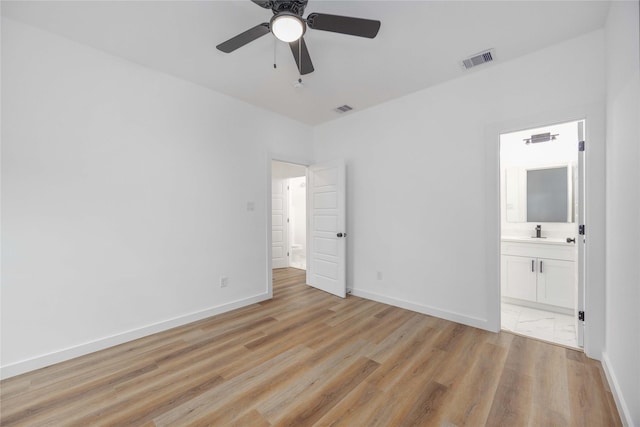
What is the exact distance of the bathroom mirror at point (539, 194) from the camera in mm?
3709

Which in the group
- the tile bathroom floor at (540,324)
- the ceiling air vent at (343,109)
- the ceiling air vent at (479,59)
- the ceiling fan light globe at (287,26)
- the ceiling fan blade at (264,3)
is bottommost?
the tile bathroom floor at (540,324)

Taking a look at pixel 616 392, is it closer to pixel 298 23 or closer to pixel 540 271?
pixel 540 271

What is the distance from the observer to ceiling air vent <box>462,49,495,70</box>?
8.24ft

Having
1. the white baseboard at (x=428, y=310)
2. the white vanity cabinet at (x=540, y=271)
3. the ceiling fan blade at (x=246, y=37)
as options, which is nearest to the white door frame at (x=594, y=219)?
the white baseboard at (x=428, y=310)

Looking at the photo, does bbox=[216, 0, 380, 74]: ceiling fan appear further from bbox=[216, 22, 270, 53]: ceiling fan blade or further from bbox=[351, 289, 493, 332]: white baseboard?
bbox=[351, 289, 493, 332]: white baseboard

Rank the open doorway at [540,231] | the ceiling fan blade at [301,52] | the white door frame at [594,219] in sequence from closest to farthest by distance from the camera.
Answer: the ceiling fan blade at [301,52]
the white door frame at [594,219]
the open doorway at [540,231]

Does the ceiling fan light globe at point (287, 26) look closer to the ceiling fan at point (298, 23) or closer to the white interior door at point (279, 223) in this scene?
the ceiling fan at point (298, 23)

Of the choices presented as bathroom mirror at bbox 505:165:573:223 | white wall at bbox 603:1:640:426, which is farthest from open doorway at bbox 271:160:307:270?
white wall at bbox 603:1:640:426

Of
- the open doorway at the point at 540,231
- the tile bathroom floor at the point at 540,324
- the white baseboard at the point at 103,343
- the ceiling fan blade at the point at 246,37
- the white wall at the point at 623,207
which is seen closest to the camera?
the white wall at the point at 623,207

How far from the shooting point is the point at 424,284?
3271 millimetres

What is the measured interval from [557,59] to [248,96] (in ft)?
11.0

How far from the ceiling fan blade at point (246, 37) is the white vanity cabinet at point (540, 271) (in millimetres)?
3964

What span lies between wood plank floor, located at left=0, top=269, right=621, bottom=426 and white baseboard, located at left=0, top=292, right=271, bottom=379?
0.25ft

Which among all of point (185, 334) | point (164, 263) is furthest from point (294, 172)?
point (185, 334)
